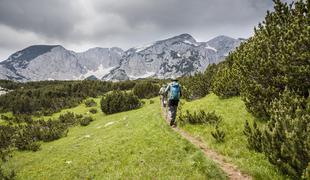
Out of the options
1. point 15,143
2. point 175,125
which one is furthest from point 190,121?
point 15,143

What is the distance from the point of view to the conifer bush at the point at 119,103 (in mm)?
48406

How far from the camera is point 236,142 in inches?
585

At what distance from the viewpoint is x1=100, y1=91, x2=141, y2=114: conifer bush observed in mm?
48406

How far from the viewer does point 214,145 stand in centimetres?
1509

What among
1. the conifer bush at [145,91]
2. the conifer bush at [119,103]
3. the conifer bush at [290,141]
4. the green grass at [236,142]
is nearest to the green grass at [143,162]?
the green grass at [236,142]

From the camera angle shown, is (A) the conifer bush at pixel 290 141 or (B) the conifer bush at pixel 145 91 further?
(B) the conifer bush at pixel 145 91

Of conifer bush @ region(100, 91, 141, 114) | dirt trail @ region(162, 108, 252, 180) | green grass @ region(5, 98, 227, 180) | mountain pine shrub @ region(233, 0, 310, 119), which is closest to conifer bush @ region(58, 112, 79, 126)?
conifer bush @ region(100, 91, 141, 114)

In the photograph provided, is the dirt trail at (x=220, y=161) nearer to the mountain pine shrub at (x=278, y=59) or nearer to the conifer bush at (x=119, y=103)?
the mountain pine shrub at (x=278, y=59)

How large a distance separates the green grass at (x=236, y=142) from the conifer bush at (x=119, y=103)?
26468 millimetres

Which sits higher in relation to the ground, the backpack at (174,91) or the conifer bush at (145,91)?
the backpack at (174,91)

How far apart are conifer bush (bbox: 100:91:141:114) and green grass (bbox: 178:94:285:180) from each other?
2647 centimetres

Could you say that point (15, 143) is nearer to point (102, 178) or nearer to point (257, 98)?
point (102, 178)

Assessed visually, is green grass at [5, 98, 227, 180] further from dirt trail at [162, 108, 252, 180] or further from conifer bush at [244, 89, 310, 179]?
conifer bush at [244, 89, 310, 179]

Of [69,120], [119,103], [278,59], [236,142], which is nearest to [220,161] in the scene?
[236,142]
